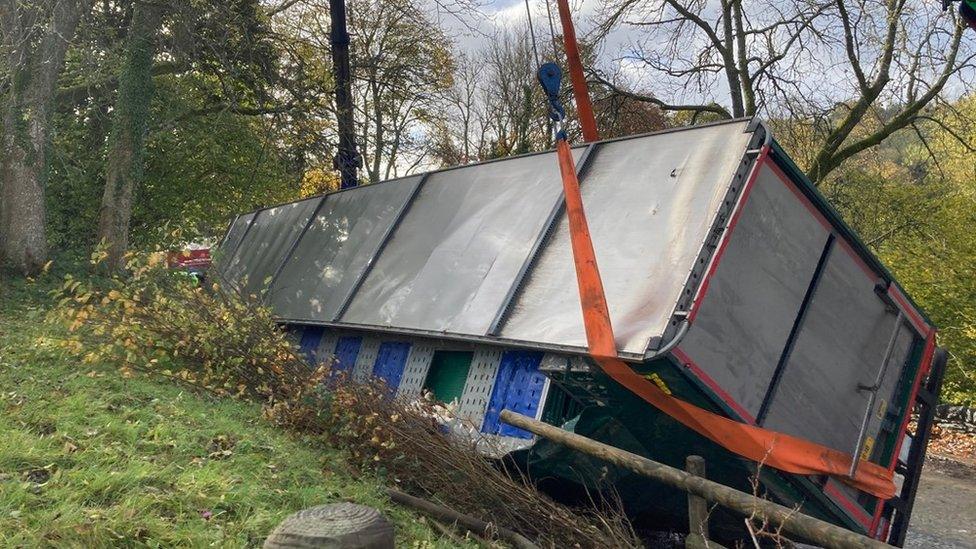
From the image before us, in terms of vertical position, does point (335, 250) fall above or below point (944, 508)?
above

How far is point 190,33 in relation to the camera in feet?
35.8

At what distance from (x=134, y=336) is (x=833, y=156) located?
13501 mm

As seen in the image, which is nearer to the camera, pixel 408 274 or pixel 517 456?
pixel 517 456

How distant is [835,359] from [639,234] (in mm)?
1596

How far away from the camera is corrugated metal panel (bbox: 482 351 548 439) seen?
4.71m

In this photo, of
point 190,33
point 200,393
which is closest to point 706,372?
point 200,393

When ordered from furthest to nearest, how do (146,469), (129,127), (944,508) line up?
A: (129,127) < (944,508) < (146,469)

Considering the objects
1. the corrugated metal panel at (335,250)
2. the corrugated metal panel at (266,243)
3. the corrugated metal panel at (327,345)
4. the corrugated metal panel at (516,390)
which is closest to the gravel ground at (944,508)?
the corrugated metal panel at (516,390)

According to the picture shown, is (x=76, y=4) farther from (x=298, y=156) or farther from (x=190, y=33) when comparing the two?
(x=298, y=156)

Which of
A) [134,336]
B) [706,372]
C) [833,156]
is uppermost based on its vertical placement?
[833,156]

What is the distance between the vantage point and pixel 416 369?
19.2 ft

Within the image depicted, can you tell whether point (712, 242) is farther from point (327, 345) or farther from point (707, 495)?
point (327, 345)

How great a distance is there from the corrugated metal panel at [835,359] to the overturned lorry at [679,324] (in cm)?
1

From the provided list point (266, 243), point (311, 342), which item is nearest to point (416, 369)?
point (311, 342)
